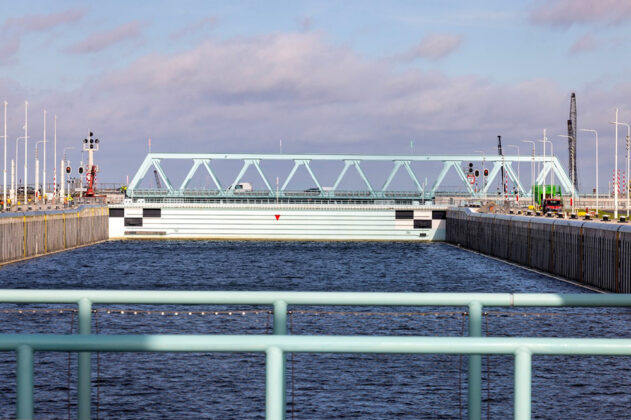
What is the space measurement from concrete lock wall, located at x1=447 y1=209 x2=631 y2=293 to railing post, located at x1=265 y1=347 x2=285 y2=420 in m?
49.8

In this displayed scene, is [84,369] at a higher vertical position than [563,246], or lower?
higher

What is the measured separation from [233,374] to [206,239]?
370ft

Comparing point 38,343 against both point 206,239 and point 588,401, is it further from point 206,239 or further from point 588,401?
point 206,239

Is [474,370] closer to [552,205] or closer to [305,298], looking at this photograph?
[305,298]

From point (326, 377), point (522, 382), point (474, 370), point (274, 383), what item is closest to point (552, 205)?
point (326, 377)

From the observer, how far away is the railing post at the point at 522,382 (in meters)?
6.34

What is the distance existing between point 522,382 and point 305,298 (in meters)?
2.19

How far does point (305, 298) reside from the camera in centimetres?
798

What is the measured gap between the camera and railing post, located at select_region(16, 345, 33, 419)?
20.8 feet

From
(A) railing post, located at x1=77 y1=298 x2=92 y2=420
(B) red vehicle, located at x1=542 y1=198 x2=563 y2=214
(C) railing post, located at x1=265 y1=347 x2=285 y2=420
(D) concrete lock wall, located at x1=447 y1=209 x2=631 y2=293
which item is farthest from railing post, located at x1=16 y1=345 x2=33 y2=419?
(B) red vehicle, located at x1=542 y1=198 x2=563 y2=214

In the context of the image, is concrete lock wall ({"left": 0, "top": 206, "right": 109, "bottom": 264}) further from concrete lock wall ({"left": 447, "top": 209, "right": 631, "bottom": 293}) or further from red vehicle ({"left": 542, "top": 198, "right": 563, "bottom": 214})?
red vehicle ({"left": 542, "top": 198, "right": 563, "bottom": 214})

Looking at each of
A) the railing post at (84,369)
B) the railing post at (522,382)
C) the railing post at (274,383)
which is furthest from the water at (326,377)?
the railing post at (522,382)

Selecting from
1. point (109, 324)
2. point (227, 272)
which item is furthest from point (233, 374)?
point (227, 272)

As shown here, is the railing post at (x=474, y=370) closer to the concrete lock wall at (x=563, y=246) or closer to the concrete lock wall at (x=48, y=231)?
the concrete lock wall at (x=563, y=246)
